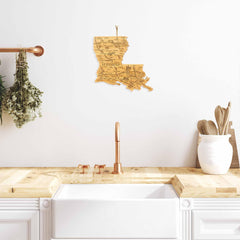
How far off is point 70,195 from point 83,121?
1.59 ft

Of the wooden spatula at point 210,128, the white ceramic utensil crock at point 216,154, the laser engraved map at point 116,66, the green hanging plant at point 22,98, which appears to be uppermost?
the laser engraved map at point 116,66

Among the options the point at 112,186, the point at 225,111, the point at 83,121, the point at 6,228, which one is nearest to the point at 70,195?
the point at 112,186

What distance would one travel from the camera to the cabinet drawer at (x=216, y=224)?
4.63 feet

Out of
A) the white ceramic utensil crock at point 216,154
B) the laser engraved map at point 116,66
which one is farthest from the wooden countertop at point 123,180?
the laser engraved map at point 116,66

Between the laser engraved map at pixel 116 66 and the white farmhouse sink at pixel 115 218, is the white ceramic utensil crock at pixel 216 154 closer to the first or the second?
the white farmhouse sink at pixel 115 218

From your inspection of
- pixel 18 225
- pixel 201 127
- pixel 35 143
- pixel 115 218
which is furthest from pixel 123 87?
pixel 18 225

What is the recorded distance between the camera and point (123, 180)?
5.36 feet

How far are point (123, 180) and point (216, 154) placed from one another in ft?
1.60

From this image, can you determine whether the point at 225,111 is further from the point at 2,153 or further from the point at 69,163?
the point at 2,153

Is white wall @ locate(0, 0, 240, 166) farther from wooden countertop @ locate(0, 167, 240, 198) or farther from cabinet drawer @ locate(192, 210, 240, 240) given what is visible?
cabinet drawer @ locate(192, 210, 240, 240)

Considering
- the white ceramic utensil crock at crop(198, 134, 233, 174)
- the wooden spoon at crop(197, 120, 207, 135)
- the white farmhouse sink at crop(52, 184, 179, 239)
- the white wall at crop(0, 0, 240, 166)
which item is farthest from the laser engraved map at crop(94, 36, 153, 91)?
the white farmhouse sink at crop(52, 184, 179, 239)

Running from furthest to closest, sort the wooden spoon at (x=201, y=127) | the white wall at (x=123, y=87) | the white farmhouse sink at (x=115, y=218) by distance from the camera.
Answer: the white wall at (x=123, y=87), the wooden spoon at (x=201, y=127), the white farmhouse sink at (x=115, y=218)

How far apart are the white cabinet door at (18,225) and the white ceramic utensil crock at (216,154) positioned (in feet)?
2.84

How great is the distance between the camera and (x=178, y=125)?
6.40ft
